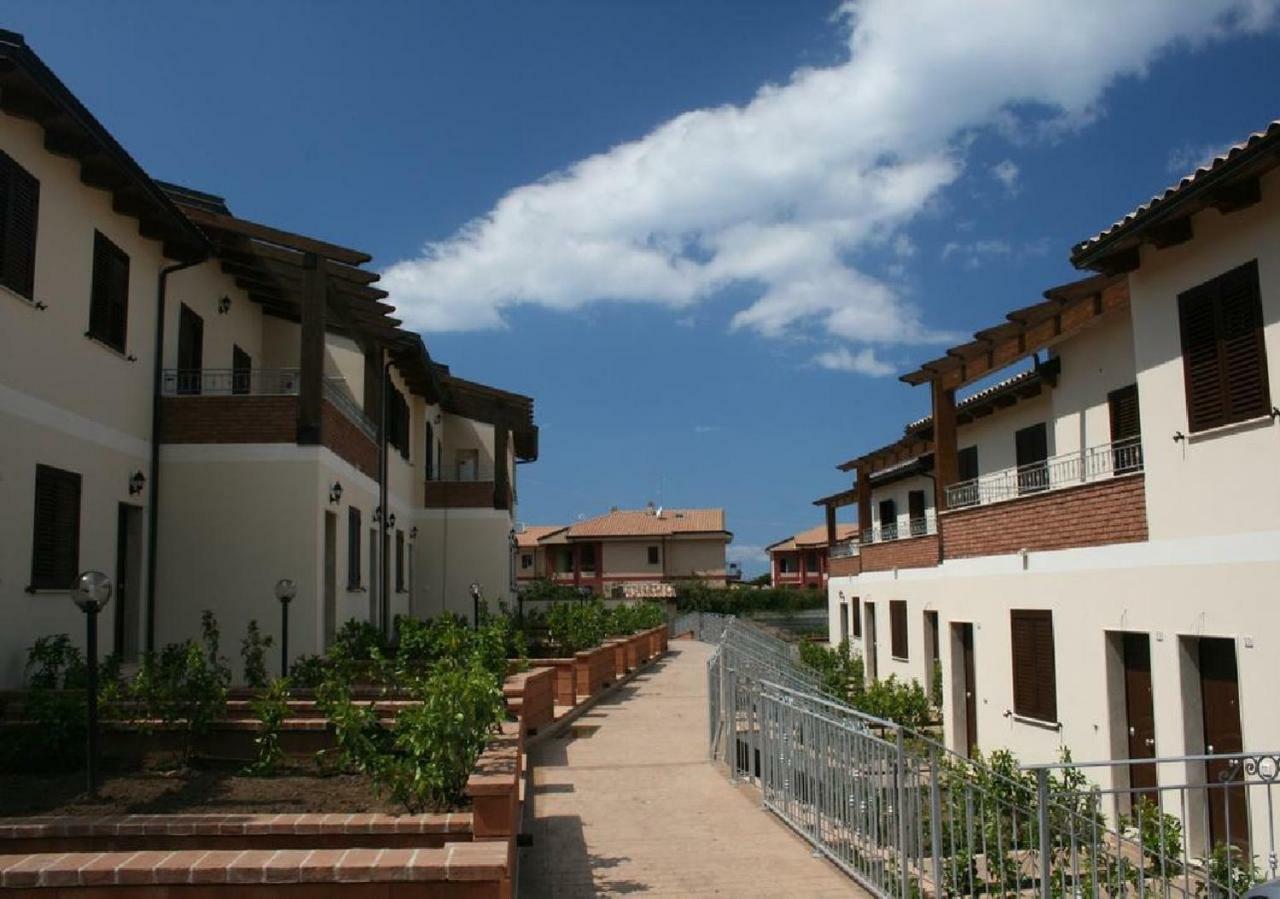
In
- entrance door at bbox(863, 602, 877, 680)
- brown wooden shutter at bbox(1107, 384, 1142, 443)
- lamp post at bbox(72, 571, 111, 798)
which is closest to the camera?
lamp post at bbox(72, 571, 111, 798)

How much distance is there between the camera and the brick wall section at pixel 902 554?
19.8m

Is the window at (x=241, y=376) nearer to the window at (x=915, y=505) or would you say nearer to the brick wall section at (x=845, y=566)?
the brick wall section at (x=845, y=566)

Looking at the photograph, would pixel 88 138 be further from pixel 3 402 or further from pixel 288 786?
pixel 288 786

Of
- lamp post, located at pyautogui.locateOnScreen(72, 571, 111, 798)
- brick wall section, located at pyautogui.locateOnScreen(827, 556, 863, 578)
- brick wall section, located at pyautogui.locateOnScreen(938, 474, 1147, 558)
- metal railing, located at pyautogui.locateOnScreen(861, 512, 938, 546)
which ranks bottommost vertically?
lamp post, located at pyautogui.locateOnScreen(72, 571, 111, 798)

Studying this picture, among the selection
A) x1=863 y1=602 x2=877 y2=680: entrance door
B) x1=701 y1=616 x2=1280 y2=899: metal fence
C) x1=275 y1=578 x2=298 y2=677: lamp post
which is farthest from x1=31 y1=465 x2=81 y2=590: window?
x1=863 y1=602 x2=877 y2=680: entrance door

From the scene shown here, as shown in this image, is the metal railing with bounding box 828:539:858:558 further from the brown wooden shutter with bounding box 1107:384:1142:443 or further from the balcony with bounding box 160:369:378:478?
the balcony with bounding box 160:369:378:478

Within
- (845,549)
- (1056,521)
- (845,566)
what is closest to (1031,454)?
(1056,521)

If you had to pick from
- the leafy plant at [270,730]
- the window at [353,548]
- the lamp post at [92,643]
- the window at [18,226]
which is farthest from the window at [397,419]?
the lamp post at [92,643]

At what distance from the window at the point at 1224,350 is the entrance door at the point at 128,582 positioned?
11.3 metres

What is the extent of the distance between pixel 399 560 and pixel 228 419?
8.95 meters

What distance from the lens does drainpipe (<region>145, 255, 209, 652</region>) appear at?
503 inches

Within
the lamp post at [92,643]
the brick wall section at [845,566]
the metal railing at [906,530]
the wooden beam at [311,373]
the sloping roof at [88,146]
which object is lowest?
the lamp post at [92,643]

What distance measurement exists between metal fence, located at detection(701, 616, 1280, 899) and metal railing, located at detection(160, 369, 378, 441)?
6.85 m

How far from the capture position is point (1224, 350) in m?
9.45
